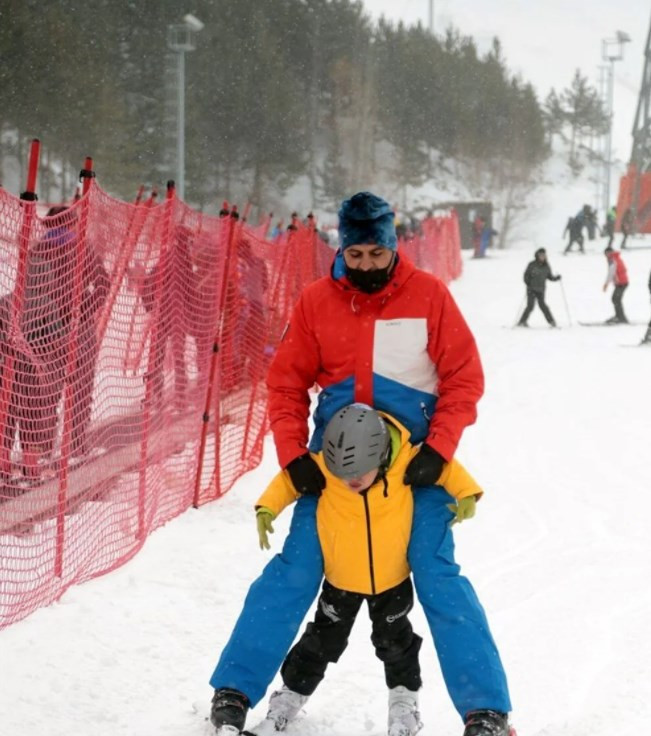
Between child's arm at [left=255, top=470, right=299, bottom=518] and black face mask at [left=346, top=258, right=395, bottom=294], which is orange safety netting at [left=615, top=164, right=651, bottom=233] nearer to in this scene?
black face mask at [left=346, top=258, right=395, bottom=294]

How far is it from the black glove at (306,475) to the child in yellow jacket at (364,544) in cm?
2

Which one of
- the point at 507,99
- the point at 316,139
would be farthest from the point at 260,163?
the point at 507,99

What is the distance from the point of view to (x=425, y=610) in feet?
12.0

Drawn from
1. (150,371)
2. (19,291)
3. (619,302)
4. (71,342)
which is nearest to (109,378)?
(150,371)

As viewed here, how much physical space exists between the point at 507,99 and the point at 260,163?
46186 mm

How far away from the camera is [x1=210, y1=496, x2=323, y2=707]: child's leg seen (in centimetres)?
367

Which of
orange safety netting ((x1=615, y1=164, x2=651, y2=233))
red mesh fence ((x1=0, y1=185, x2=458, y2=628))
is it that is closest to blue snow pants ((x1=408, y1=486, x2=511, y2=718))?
red mesh fence ((x1=0, y1=185, x2=458, y2=628))

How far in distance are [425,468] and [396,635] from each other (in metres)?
0.60

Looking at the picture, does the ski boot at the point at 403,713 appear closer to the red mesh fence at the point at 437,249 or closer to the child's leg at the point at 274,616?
the child's leg at the point at 274,616

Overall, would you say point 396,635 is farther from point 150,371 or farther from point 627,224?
point 627,224

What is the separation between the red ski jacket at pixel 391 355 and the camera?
369cm

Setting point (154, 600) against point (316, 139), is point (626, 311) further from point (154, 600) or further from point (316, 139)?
point (316, 139)

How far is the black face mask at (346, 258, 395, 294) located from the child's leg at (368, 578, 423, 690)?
3.00ft

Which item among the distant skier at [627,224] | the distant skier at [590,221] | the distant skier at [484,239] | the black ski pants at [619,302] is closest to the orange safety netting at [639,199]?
the distant skier at [590,221]
